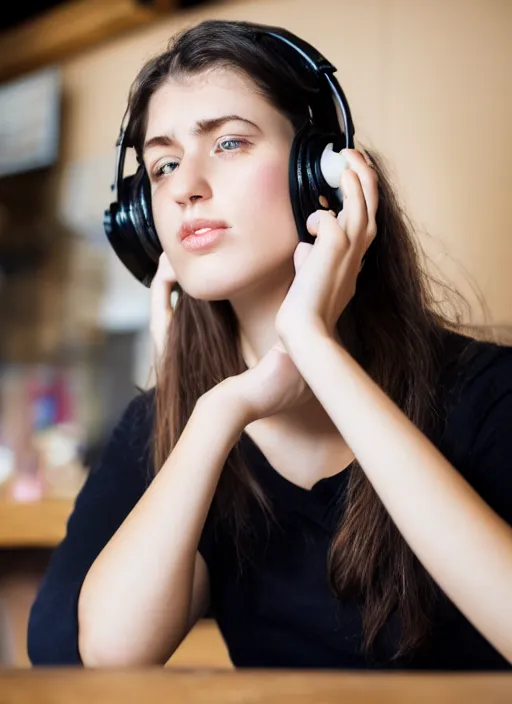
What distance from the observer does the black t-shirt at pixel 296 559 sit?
24.8 inches

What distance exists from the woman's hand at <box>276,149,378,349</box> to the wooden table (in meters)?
0.26

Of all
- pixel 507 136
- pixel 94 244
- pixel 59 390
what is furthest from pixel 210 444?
pixel 59 390

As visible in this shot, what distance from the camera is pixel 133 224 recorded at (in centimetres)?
68

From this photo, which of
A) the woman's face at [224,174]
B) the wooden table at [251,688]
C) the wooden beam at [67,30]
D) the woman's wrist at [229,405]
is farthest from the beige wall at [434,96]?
the wooden table at [251,688]

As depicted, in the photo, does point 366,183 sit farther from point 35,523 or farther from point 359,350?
point 35,523

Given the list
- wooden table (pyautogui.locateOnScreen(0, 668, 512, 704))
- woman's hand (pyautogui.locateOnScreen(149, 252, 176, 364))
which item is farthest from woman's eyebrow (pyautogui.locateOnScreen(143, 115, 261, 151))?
wooden table (pyautogui.locateOnScreen(0, 668, 512, 704))

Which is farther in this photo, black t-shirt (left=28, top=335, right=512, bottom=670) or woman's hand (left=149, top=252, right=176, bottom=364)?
woman's hand (left=149, top=252, right=176, bottom=364)

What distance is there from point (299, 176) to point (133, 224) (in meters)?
0.16

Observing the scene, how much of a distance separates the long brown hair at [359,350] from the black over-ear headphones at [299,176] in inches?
0.6

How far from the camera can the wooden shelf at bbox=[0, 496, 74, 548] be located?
94cm

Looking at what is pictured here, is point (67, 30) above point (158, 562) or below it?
above

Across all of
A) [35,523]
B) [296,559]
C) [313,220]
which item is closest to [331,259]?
[313,220]

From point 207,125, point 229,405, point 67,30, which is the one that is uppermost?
point 67,30

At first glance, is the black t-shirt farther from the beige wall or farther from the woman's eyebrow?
the woman's eyebrow
